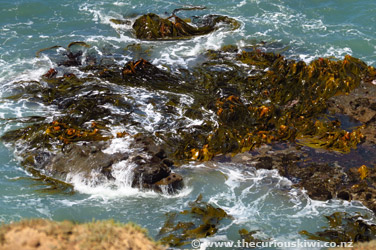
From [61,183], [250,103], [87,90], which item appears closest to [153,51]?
[87,90]

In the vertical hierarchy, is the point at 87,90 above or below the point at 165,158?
above

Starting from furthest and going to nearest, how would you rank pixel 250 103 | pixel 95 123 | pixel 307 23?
pixel 307 23 < pixel 250 103 < pixel 95 123

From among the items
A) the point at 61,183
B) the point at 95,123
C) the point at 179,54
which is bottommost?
the point at 61,183

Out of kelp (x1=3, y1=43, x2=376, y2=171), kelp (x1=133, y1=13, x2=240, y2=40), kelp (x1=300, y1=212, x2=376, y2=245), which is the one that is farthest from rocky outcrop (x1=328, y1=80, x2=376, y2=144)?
kelp (x1=133, y1=13, x2=240, y2=40)

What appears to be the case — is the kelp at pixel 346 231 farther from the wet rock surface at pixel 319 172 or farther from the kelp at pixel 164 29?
the kelp at pixel 164 29

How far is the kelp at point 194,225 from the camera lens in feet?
24.2

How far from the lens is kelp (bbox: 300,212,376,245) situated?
7.36 meters

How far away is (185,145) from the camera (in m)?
9.81

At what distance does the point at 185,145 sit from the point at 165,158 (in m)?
0.69

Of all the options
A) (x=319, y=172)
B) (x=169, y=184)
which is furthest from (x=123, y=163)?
(x=319, y=172)

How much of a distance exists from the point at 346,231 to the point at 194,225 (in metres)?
2.84

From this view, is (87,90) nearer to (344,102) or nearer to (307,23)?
(344,102)

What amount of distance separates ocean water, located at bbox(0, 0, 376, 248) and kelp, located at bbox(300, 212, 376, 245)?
180 millimetres

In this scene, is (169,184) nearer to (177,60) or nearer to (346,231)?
(346,231)
